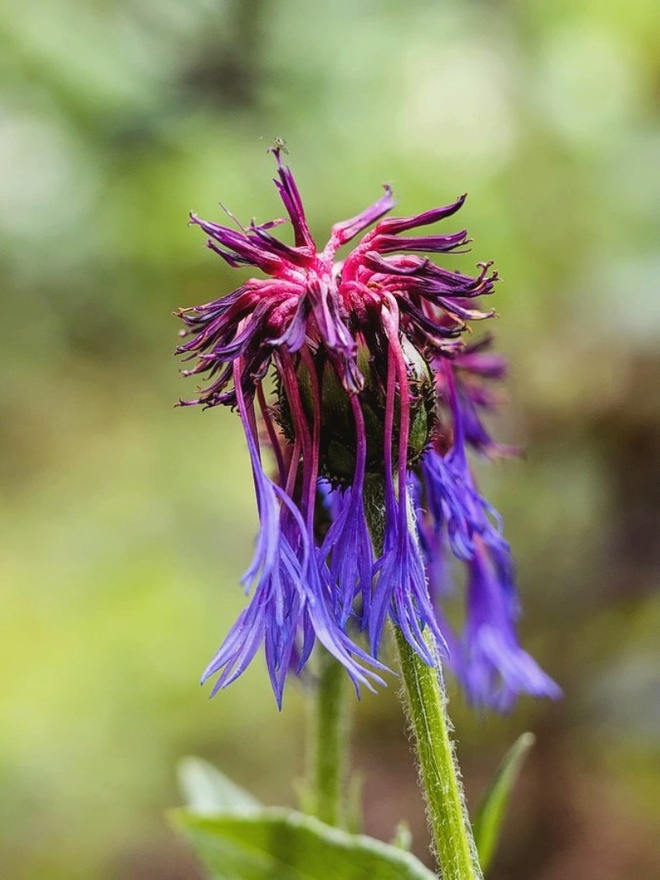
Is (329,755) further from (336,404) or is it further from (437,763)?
(336,404)

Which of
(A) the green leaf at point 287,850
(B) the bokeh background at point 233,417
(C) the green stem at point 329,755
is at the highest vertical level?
(B) the bokeh background at point 233,417

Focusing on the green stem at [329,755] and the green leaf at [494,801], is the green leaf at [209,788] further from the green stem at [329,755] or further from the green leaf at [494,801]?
the green leaf at [494,801]

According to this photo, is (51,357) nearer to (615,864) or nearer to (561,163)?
(561,163)

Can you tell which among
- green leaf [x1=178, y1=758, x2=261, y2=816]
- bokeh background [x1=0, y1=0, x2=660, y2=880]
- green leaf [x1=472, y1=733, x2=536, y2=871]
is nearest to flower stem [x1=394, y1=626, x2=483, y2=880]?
green leaf [x1=472, y1=733, x2=536, y2=871]

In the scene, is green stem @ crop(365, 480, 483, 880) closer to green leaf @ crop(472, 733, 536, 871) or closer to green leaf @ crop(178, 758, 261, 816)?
green leaf @ crop(472, 733, 536, 871)

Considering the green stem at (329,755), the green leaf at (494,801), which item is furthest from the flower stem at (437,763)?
the green stem at (329,755)

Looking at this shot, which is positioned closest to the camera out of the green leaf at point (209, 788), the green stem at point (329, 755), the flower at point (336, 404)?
the flower at point (336, 404)

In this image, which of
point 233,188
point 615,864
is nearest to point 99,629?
point 233,188
